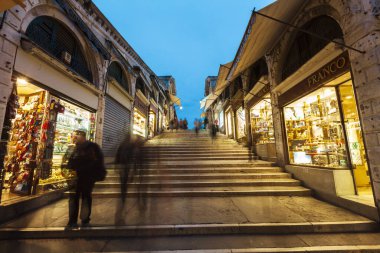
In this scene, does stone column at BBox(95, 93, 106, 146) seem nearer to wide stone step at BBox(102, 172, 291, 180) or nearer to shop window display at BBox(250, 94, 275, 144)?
wide stone step at BBox(102, 172, 291, 180)

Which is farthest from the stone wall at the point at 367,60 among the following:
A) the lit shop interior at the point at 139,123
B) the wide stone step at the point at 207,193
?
the lit shop interior at the point at 139,123

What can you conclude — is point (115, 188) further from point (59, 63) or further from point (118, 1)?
point (118, 1)

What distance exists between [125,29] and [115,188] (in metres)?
185

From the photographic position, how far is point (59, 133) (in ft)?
18.7

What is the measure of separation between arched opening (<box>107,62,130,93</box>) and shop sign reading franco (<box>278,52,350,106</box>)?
8070 mm

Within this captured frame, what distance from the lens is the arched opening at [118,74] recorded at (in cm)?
865

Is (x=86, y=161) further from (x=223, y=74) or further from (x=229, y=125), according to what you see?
(x=229, y=125)

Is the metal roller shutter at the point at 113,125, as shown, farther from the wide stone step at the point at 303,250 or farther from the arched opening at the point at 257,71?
the arched opening at the point at 257,71

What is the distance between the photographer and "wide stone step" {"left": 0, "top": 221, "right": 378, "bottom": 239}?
3.22 meters

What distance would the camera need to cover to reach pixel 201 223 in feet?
11.2

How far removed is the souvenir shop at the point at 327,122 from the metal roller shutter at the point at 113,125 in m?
7.33

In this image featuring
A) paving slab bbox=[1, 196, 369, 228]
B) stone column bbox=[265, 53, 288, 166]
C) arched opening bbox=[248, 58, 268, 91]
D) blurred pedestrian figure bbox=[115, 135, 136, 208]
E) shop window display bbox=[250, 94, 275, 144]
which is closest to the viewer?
paving slab bbox=[1, 196, 369, 228]

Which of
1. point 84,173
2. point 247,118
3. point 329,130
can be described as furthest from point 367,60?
point 247,118

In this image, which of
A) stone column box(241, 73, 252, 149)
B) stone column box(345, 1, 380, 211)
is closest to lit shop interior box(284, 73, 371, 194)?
stone column box(345, 1, 380, 211)
